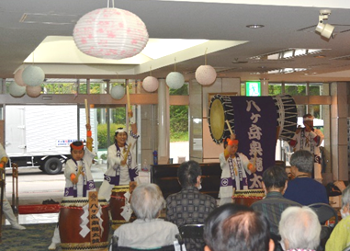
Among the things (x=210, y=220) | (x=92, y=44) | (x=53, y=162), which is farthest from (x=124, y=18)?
(x=53, y=162)

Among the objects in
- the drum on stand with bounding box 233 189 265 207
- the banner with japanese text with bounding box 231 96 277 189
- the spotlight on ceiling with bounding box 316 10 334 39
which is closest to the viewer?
the spotlight on ceiling with bounding box 316 10 334 39

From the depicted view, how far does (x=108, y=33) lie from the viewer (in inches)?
147

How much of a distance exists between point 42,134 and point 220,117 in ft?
37.4

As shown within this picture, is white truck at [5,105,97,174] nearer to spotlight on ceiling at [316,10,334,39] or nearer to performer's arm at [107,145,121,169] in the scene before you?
performer's arm at [107,145,121,169]

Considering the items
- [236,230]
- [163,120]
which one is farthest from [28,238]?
[236,230]

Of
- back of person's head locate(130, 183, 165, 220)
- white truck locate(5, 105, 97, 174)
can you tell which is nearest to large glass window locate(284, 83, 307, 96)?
white truck locate(5, 105, 97, 174)

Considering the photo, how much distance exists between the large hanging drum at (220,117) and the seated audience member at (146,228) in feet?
14.6

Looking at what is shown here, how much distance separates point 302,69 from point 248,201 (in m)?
5.33

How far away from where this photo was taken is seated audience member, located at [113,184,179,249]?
12.8 feet

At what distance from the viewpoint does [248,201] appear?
7562mm

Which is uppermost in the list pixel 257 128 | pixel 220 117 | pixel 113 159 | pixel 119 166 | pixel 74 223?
pixel 220 117

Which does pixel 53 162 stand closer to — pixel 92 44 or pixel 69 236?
pixel 69 236

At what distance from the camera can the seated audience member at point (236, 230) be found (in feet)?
6.18

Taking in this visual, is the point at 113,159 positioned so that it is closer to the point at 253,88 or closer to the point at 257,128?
the point at 257,128
